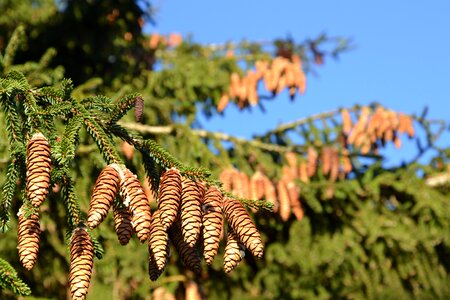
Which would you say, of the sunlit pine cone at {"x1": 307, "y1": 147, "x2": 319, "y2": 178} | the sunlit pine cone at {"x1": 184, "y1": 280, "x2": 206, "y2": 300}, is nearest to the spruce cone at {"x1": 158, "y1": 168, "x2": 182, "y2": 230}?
the sunlit pine cone at {"x1": 184, "y1": 280, "x2": 206, "y2": 300}

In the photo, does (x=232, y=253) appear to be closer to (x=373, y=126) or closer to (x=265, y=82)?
(x=373, y=126)

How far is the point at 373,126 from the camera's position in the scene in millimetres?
6121

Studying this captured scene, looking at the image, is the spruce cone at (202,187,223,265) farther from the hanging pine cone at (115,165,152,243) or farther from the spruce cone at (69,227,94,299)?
the spruce cone at (69,227,94,299)

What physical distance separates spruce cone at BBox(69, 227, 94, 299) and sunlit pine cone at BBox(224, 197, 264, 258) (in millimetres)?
338

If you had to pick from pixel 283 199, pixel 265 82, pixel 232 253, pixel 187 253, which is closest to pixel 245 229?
pixel 232 253

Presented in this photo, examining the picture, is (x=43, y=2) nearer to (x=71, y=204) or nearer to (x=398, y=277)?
(x=398, y=277)

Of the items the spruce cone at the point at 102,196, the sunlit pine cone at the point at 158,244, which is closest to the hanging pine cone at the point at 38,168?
the spruce cone at the point at 102,196

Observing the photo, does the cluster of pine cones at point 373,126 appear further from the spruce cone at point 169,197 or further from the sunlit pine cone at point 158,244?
the sunlit pine cone at point 158,244

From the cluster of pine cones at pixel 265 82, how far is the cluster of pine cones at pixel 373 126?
26.3 inches

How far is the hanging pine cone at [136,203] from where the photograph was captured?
1.66m

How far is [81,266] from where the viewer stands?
5.49ft

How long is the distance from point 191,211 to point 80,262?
27 cm

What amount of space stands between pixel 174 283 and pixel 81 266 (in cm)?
350

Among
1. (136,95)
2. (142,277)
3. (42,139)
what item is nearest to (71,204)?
(42,139)
